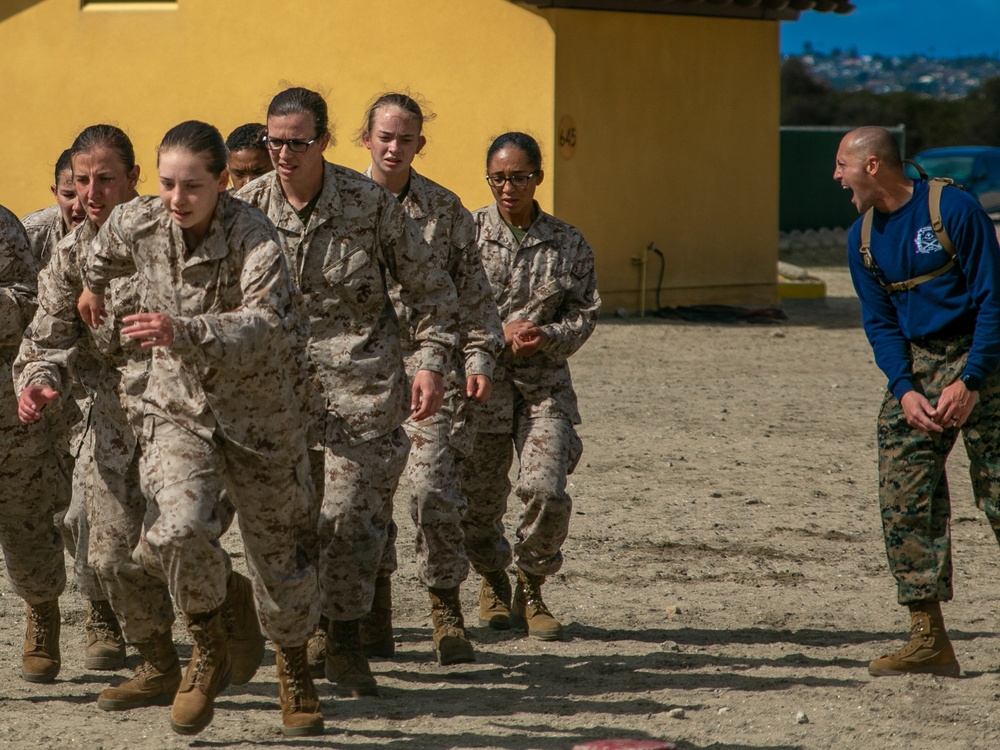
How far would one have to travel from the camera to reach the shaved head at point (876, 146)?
5.21 m

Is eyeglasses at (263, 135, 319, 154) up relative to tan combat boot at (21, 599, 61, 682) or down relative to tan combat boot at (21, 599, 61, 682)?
up

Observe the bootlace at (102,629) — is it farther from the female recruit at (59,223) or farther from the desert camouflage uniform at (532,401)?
the desert camouflage uniform at (532,401)

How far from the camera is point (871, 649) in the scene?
18.4ft

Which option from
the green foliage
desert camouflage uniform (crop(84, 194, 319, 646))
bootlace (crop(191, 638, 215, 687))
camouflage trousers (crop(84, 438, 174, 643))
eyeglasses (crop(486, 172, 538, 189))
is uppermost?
the green foliage

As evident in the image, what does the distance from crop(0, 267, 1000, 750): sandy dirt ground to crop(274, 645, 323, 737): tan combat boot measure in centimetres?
4

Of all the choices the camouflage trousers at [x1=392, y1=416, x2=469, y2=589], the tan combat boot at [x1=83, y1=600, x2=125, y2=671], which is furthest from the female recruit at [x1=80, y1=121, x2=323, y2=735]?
the tan combat boot at [x1=83, y1=600, x2=125, y2=671]

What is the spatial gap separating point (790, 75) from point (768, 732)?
60.9 metres


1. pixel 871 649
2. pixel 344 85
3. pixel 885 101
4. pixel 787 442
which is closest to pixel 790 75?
pixel 885 101

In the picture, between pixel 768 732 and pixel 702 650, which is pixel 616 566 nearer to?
pixel 702 650

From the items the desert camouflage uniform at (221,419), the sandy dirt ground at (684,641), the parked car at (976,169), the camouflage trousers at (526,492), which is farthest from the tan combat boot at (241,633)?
the parked car at (976,169)

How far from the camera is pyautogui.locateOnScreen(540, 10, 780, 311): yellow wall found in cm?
1655

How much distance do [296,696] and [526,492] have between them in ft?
4.93

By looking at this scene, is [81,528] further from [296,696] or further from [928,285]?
[928,285]

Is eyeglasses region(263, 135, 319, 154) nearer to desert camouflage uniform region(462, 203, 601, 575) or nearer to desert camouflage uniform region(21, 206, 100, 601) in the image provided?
desert camouflage uniform region(21, 206, 100, 601)
